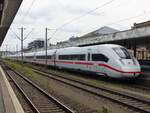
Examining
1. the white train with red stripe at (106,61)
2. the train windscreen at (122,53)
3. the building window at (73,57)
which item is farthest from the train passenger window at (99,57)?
the building window at (73,57)

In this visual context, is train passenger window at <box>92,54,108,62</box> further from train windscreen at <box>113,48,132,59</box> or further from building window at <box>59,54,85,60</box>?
building window at <box>59,54,85,60</box>

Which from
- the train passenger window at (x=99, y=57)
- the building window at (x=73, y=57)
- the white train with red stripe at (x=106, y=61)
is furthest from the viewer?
the building window at (x=73, y=57)

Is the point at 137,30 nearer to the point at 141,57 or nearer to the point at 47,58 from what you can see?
the point at 141,57

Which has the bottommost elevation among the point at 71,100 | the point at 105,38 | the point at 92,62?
the point at 71,100

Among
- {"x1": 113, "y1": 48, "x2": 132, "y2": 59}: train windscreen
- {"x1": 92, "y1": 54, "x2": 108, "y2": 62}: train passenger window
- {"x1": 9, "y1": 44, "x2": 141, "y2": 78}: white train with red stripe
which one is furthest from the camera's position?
{"x1": 92, "y1": 54, "x2": 108, "y2": 62}: train passenger window

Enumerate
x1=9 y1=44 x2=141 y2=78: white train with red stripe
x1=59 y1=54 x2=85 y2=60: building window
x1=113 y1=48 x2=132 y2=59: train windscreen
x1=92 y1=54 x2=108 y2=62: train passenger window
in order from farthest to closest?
x1=59 y1=54 x2=85 y2=60: building window, x1=92 y1=54 x2=108 y2=62: train passenger window, x1=113 y1=48 x2=132 y2=59: train windscreen, x1=9 y1=44 x2=141 y2=78: white train with red stripe

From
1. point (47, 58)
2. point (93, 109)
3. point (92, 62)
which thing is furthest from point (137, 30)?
point (47, 58)

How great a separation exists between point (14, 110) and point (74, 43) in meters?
30.6

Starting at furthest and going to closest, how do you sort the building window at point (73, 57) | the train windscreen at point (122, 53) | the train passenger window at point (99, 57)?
1. the building window at point (73, 57)
2. the train passenger window at point (99, 57)
3. the train windscreen at point (122, 53)

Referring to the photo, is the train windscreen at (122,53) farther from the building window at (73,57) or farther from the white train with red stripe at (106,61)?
the building window at (73,57)

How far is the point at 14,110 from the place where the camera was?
1083 cm

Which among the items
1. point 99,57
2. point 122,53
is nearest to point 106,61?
point 122,53

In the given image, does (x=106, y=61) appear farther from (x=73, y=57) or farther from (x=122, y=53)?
(x=73, y=57)

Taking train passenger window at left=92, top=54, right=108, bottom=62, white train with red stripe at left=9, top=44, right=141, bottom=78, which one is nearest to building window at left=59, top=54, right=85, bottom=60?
white train with red stripe at left=9, top=44, right=141, bottom=78
